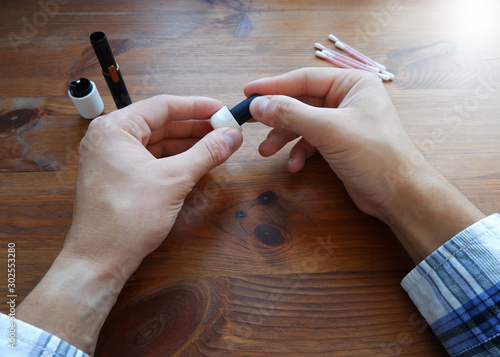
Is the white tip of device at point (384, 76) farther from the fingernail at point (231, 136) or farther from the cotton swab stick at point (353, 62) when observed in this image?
the fingernail at point (231, 136)

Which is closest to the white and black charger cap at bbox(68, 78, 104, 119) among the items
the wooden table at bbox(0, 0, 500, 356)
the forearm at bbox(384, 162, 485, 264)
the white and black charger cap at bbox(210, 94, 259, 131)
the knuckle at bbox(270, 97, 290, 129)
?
the wooden table at bbox(0, 0, 500, 356)

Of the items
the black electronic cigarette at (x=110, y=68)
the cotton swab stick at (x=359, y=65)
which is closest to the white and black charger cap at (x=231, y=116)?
the black electronic cigarette at (x=110, y=68)

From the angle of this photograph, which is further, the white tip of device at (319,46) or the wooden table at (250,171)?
the white tip of device at (319,46)

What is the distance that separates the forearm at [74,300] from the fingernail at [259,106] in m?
0.38

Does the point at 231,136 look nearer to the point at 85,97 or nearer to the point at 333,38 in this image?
the point at 85,97

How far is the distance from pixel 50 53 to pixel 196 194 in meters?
0.59

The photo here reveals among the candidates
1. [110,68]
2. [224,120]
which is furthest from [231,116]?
[110,68]

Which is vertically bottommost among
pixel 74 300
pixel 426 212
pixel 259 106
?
pixel 74 300

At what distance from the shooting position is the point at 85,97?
0.76 meters

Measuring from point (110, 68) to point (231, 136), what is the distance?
303 mm

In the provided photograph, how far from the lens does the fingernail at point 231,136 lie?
664 mm

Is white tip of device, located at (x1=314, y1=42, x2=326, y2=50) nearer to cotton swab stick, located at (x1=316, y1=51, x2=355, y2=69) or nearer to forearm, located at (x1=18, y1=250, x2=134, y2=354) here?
cotton swab stick, located at (x1=316, y1=51, x2=355, y2=69)

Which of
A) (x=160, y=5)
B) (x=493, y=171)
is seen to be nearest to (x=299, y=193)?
(x=493, y=171)

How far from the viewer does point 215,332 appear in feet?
1.86
